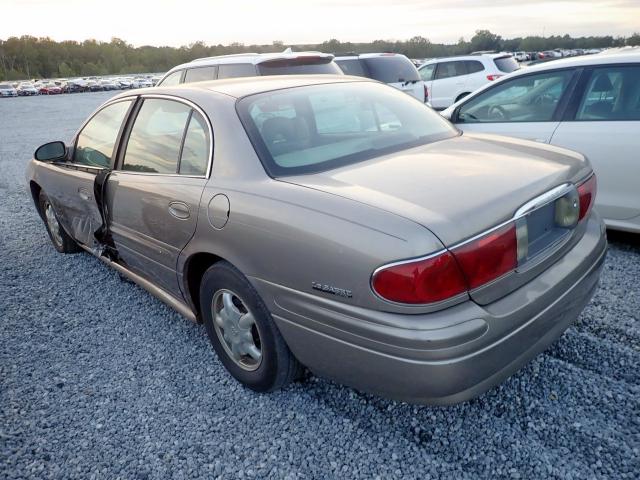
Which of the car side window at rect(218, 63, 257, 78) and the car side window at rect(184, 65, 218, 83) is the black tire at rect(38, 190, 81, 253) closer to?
the car side window at rect(218, 63, 257, 78)

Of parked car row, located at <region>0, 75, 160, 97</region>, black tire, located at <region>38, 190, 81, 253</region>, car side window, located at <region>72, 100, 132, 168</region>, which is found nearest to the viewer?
car side window, located at <region>72, 100, 132, 168</region>

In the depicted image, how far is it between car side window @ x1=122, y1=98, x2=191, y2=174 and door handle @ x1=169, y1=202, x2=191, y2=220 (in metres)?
0.22

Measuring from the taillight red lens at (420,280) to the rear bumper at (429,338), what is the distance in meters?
0.08

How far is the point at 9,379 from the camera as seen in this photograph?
289 centimetres

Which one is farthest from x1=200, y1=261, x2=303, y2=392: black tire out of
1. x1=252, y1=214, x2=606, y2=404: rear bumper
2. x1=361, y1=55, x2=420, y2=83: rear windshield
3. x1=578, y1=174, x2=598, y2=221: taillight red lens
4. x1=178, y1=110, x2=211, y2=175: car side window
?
x1=361, y1=55, x2=420, y2=83: rear windshield

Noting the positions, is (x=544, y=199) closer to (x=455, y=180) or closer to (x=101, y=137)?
(x=455, y=180)

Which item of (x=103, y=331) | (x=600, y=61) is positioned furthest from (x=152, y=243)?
(x=600, y=61)

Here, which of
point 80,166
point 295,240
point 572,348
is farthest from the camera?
point 80,166

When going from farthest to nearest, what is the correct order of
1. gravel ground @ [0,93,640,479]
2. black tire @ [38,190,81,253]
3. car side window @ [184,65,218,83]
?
car side window @ [184,65,218,83], black tire @ [38,190,81,253], gravel ground @ [0,93,640,479]

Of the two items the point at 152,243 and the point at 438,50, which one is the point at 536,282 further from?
the point at 438,50

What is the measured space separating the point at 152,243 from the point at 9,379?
1142mm

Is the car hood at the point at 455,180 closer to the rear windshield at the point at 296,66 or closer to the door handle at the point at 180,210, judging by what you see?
the door handle at the point at 180,210

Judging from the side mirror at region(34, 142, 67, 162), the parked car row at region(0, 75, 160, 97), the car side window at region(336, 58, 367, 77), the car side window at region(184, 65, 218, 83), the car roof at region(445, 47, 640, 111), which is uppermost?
the parked car row at region(0, 75, 160, 97)

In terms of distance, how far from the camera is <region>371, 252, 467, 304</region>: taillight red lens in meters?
1.74
